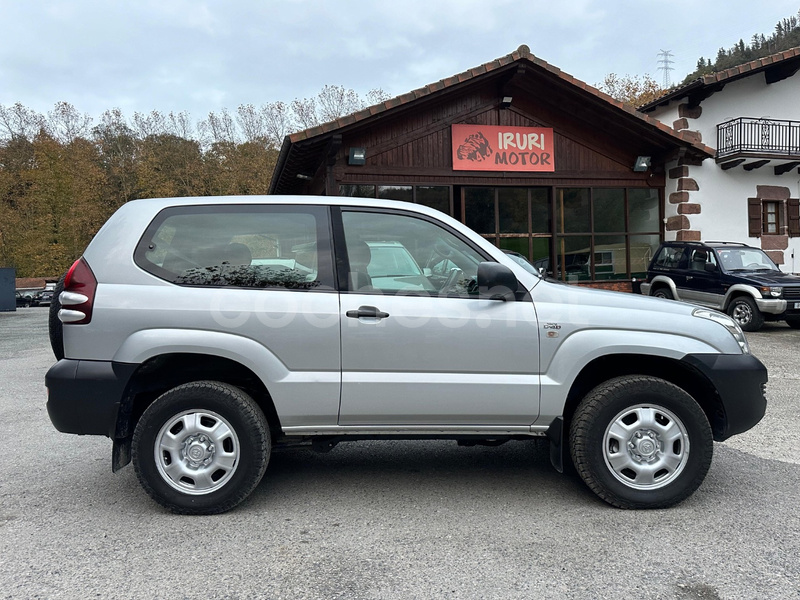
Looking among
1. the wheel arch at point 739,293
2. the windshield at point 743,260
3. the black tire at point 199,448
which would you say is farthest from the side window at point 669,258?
the black tire at point 199,448

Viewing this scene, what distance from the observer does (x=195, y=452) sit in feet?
11.1

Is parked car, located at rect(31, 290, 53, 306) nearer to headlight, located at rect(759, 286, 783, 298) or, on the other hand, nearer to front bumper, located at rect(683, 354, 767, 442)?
headlight, located at rect(759, 286, 783, 298)

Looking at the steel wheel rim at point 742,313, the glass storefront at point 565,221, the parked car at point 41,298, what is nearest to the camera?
the steel wheel rim at point 742,313

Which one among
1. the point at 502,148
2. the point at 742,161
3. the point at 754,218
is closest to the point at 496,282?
the point at 502,148

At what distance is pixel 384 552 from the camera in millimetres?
2945

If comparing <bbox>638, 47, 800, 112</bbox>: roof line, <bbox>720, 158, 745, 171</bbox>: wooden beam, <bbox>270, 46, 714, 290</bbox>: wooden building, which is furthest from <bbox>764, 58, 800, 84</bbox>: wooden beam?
<bbox>270, 46, 714, 290</bbox>: wooden building

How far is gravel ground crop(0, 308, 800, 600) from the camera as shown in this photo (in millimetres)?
2633

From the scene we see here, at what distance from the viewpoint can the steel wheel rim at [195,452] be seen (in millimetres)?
3363

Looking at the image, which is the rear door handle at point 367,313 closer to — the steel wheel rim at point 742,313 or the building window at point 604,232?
the steel wheel rim at point 742,313

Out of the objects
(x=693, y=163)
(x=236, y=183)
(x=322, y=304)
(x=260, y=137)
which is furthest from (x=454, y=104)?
(x=260, y=137)

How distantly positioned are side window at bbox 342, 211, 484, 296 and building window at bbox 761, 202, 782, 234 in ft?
58.9

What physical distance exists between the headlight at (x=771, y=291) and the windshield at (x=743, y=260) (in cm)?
89

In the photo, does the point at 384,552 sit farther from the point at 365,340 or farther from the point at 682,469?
the point at 682,469

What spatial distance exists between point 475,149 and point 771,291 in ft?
23.9
